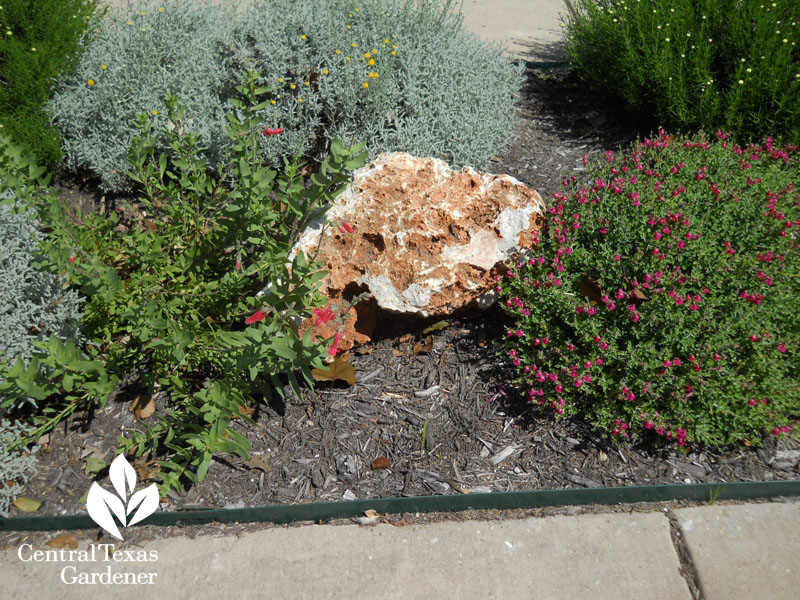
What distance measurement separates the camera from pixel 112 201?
413cm

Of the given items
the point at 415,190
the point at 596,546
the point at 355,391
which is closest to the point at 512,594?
the point at 596,546

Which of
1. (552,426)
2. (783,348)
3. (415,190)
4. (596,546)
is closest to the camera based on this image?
(596,546)

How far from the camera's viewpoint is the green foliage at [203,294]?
2.56m

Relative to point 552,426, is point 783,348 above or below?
above

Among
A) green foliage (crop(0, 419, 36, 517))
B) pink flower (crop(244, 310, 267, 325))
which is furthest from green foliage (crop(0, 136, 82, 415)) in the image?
pink flower (crop(244, 310, 267, 325))

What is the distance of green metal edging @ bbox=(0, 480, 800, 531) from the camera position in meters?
2.68

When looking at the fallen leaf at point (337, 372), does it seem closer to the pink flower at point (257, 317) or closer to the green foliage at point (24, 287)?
the pink flower at point (257, 317)

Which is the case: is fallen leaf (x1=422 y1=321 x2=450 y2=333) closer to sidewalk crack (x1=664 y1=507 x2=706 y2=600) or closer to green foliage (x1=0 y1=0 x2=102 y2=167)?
sidewalk crack (x1=664 y1=507 x2=706 y2=600)

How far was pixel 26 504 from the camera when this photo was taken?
2.74 meters

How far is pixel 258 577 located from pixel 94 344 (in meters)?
1.34

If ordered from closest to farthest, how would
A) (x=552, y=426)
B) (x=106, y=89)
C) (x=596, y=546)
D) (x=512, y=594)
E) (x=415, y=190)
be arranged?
(x=512, y=594), (x=596, y=546), (x=552, y=426), (x=415, y=190), (x=106, y=89)

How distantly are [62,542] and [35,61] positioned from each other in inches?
121

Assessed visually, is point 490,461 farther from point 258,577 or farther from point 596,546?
point 258,577

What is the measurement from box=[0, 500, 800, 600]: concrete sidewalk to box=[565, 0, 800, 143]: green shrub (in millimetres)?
2593
